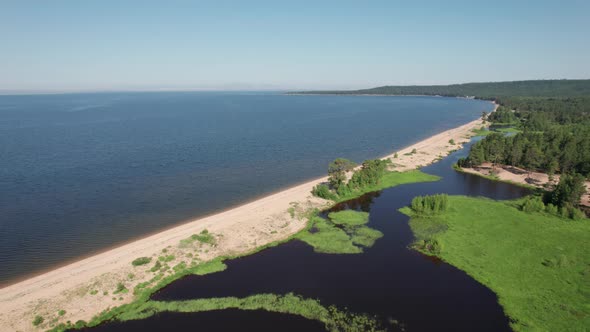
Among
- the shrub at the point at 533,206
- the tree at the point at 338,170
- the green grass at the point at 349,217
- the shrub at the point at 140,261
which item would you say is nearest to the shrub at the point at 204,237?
the shrub at the point at 140,261

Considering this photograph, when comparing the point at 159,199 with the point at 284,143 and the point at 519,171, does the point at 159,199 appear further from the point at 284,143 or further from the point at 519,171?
the point at 519,171

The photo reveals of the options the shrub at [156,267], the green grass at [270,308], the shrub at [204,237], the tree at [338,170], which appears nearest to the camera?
the green grass at [270,308]

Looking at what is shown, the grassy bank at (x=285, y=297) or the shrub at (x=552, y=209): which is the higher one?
the shrub at (x=552, y=209)

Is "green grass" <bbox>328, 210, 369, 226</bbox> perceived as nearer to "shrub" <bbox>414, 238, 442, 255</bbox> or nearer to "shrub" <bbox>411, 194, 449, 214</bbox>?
"shrub" <bbox>411, 194, 449, 214</bbox>

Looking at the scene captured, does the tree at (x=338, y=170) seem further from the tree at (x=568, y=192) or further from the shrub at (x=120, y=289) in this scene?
the shrub at (x=120, y=289)

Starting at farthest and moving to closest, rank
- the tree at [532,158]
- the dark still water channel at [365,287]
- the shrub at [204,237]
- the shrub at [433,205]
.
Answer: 1. the tree at [532,158]
2. the shrub at [433,205]
3. the shrub at [204,237]
4. the dark still water channel at [365,287]

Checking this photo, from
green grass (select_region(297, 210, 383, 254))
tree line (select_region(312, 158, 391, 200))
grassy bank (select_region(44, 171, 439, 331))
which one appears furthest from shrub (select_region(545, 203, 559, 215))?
grassy bank (select_region(44, 171, 439, 331))
